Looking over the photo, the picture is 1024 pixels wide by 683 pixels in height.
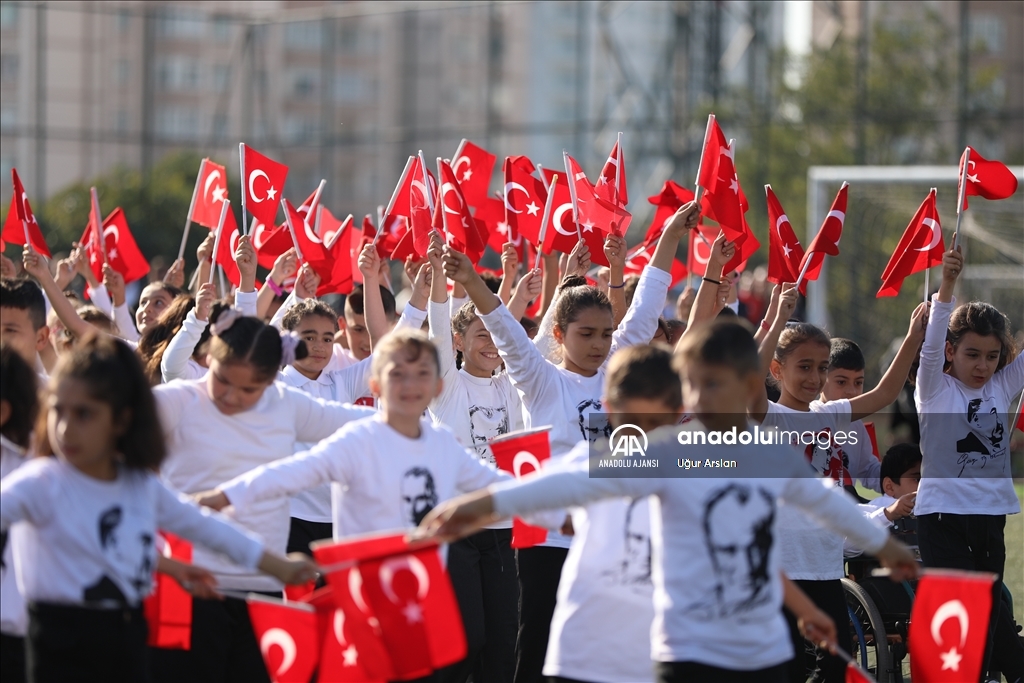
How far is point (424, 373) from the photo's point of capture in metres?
4.46

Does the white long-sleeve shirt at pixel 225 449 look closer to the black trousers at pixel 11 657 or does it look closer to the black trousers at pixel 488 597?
the black trousers at pixel 11 657

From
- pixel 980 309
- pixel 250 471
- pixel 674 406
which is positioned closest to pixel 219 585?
pixel 250 471

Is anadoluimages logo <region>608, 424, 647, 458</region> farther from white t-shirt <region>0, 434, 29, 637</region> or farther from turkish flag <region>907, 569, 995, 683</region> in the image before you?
white t-shirt <region>0, 434, 29, 637</region>

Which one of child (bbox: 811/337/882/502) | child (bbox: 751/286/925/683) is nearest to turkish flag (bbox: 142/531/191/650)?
child (bbox: 751/286/925/683)

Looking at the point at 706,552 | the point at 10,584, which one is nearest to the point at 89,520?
the point at 10,584

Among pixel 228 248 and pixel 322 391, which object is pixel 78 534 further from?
pixel 228 248

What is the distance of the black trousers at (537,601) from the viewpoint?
5.33 metres

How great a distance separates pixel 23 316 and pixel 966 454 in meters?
3.88

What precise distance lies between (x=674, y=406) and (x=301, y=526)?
2.29m

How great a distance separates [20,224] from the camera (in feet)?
27.3

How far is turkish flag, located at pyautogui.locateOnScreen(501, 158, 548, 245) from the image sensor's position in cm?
794

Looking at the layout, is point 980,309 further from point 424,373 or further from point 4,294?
point 4,294

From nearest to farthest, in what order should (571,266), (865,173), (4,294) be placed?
(4,294) → (571,266) → (865,173)

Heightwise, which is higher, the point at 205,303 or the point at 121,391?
the point at 205,303
